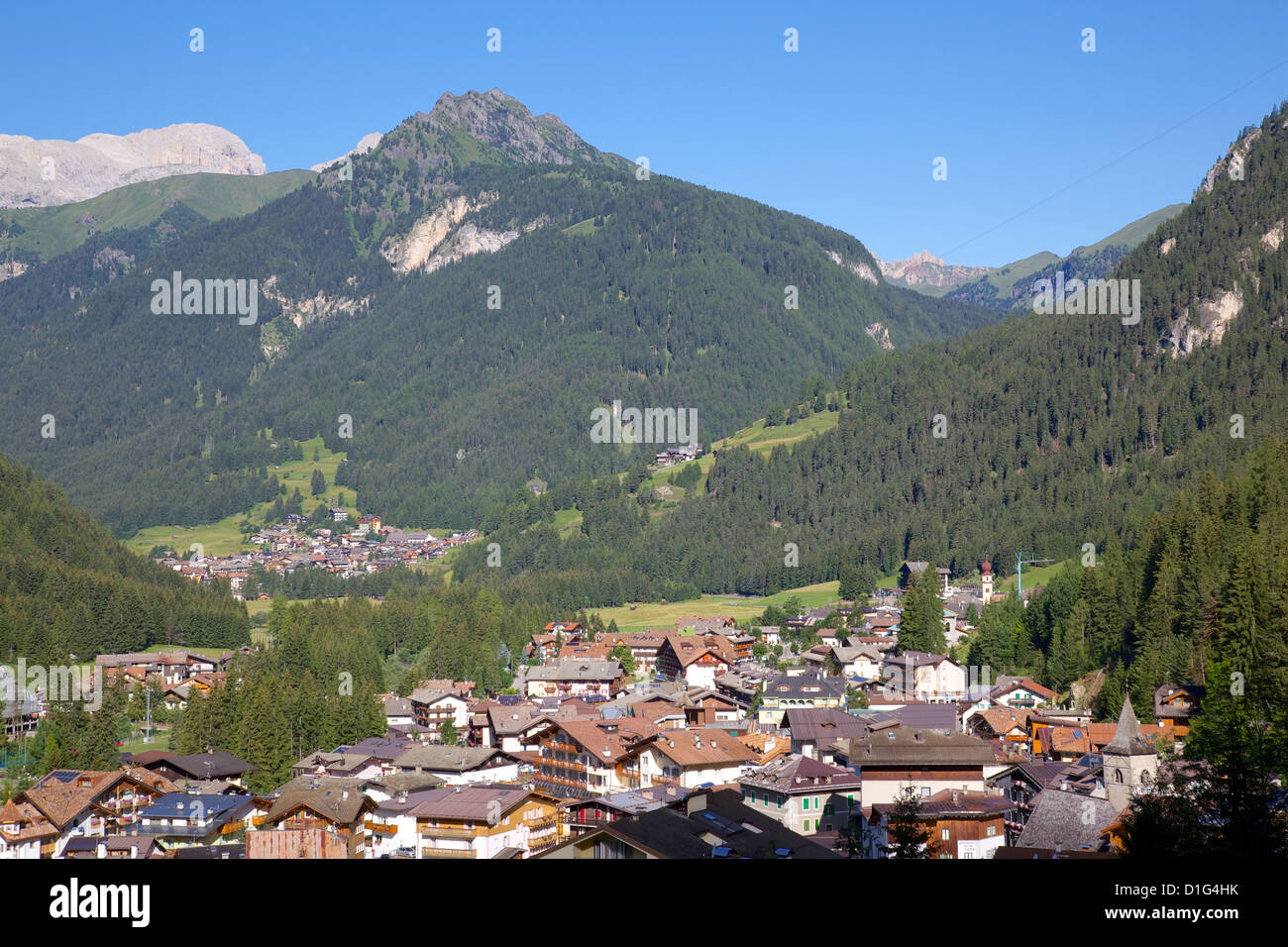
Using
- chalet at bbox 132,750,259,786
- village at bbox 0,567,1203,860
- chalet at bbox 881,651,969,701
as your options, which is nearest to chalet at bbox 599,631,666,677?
village at bbox 0,567,1203,860

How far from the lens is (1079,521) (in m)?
166

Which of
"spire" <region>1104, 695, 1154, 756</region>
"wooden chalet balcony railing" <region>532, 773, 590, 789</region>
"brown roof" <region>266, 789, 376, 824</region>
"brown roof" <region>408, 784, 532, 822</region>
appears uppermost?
"spire" <region>1104, 695, 1154, 756</region>

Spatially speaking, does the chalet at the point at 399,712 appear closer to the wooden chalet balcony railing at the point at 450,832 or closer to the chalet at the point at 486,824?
the chalet at the point at 486,824

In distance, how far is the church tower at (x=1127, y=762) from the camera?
5575cm

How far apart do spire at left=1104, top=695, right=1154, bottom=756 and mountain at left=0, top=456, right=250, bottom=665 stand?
106m

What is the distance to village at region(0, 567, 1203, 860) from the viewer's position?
168ft

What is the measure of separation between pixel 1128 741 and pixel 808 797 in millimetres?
15818

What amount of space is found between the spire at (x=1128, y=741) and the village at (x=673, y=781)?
104 mm

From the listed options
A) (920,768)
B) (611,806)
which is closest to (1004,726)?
(920,768)

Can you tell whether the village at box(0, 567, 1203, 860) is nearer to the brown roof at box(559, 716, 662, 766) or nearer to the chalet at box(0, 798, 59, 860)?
the chalet at box(0, 798, 59, 860)

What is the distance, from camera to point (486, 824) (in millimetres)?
61875

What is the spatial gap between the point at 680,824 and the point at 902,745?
59.9 ft
